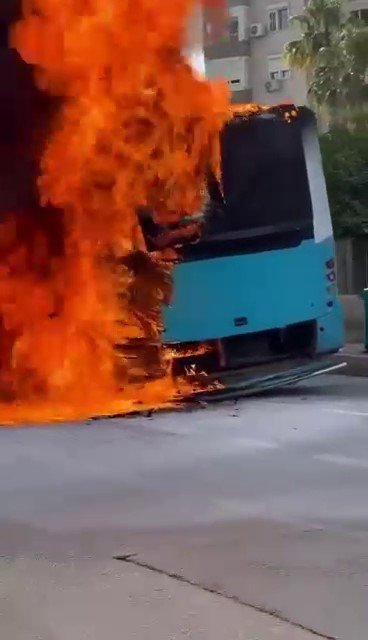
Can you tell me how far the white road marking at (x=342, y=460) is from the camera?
7285 mm

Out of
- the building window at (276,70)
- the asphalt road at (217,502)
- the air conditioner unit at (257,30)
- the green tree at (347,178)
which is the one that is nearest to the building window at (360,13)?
the building window at (276,70)

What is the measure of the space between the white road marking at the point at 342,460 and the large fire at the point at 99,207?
2422mm

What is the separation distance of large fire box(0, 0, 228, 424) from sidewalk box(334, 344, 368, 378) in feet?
16.8

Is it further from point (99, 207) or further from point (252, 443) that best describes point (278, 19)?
point (252, 443)

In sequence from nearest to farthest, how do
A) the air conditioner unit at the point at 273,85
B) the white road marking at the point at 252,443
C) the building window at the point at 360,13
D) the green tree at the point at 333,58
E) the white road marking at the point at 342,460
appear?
the white road marking at the point at 342,460, the white road marking at the point at 252,443, the green tree at the point at 333,58, the building window at the point at 360,13, the air conditioner unit at the point at 273,85

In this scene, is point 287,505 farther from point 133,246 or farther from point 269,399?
point 269,399

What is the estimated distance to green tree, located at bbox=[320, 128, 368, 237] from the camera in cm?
2427

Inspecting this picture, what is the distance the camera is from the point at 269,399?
436 inches

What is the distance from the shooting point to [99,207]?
1004 cm

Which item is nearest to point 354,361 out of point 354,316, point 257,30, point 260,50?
point 354,316

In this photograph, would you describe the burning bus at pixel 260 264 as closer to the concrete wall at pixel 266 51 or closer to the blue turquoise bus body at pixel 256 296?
the blue turquoise bus body at pixel 256 296

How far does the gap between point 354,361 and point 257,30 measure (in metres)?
27.4

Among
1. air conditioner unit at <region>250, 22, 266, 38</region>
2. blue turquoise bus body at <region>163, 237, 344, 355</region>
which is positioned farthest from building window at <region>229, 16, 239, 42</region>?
blue turquoise bus body at <region>163, 237, 344, 355</region>

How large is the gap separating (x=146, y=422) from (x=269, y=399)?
186 cm
